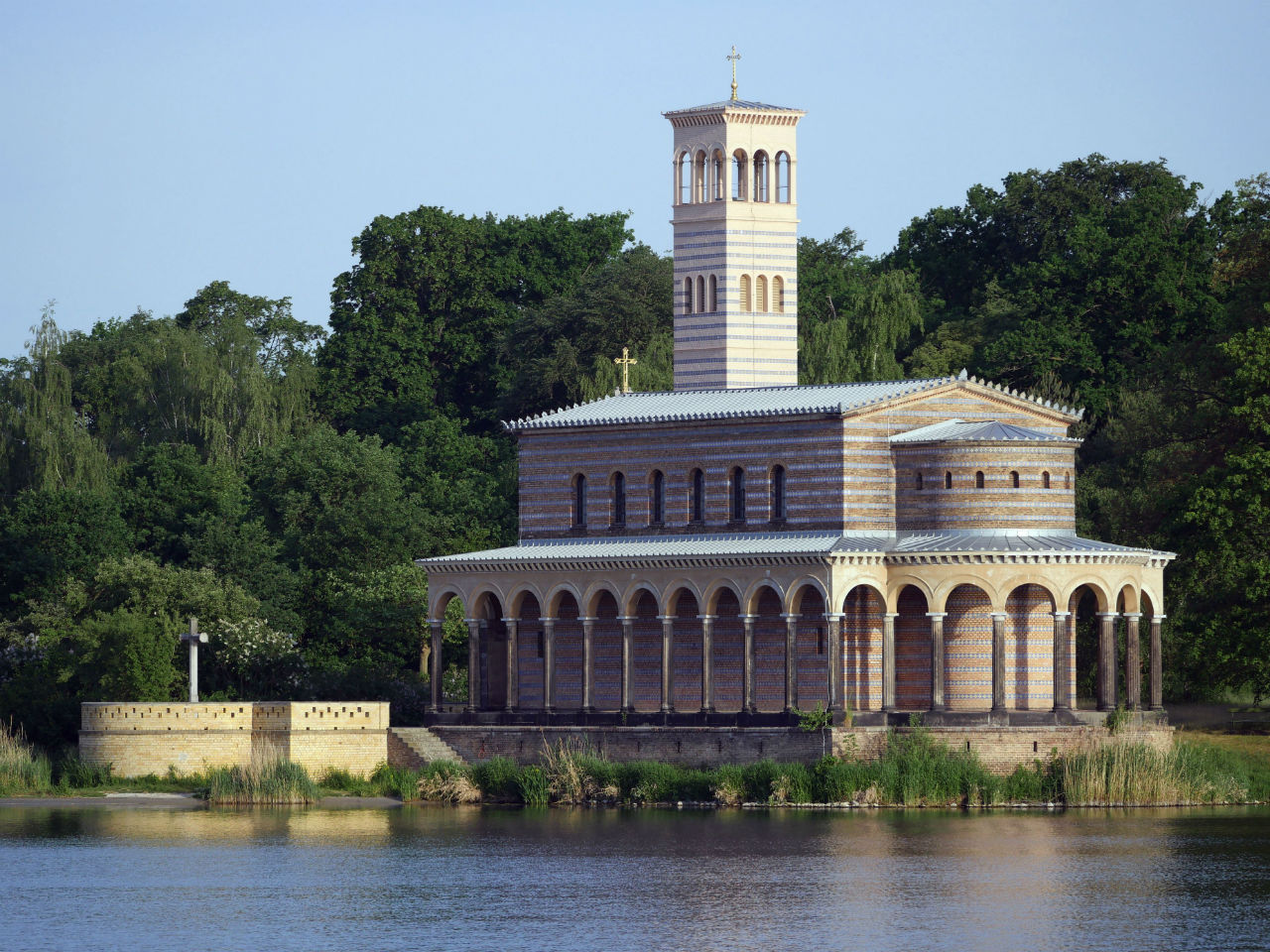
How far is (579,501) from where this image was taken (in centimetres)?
7931

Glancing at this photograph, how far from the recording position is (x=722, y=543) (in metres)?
74.9

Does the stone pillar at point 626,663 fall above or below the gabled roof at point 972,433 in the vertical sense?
below

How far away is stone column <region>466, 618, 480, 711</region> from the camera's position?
78938 millimetres

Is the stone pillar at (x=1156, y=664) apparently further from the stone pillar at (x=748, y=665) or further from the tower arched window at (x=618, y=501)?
the tower arched window at (x=618, y=501)

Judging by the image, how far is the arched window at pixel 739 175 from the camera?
8012 cm

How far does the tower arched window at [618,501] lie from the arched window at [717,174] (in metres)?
8.00

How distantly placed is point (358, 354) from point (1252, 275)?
4026 cm

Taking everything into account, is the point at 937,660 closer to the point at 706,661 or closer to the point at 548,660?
the point at 706,661

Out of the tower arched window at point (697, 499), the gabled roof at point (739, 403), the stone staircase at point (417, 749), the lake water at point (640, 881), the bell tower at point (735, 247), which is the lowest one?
the lake water at point (640, 881)

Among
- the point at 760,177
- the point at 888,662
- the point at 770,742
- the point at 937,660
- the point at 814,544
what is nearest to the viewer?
the point at 770,742

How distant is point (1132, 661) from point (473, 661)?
674 inches

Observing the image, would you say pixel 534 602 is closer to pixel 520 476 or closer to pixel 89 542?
pixel 520 476

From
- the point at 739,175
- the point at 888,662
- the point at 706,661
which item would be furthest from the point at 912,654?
the point at 739,175

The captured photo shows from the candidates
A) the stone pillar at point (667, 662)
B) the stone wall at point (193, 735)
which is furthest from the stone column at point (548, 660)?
the stone wall at point (193, 735)
